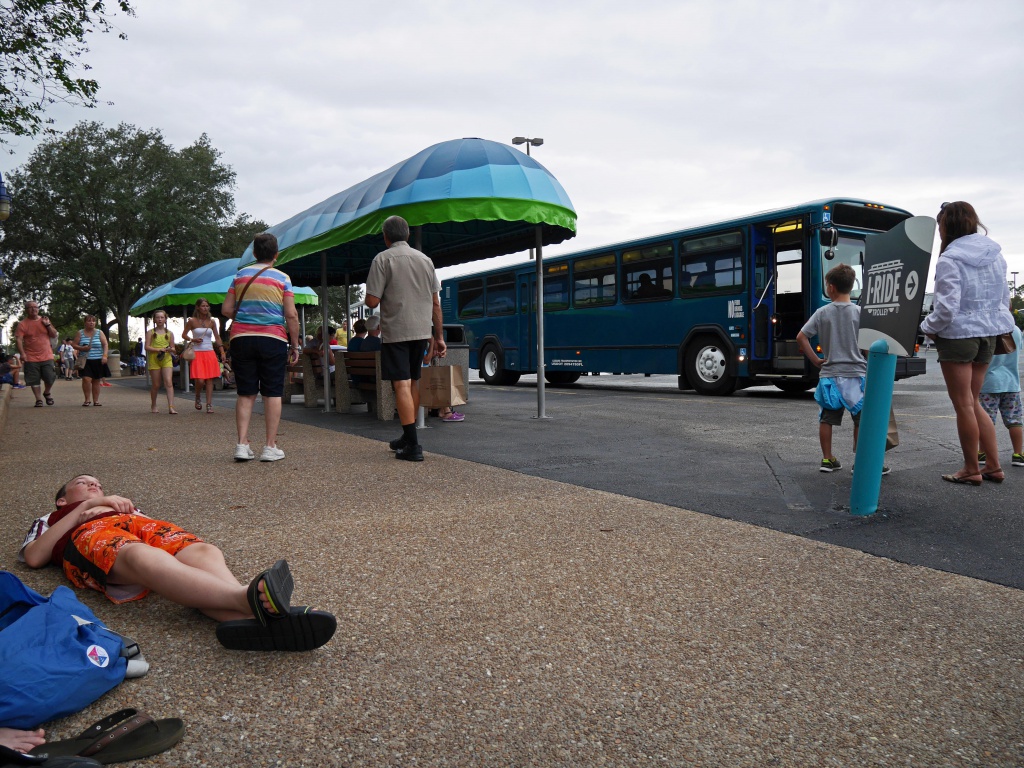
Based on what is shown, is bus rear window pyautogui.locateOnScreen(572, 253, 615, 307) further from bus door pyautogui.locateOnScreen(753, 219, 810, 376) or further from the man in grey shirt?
the man in grey shirt

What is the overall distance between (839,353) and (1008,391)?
1.33m

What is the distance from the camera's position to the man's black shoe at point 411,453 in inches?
252

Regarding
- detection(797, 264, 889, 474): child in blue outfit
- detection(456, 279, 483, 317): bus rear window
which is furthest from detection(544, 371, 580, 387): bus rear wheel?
detection(797, 264, 889, 474): child in blue outfit

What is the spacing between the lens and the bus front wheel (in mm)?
14180

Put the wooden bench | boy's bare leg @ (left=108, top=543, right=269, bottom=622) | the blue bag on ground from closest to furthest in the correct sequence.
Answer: the blue bag on ground
boy's bare leg @ (left=108, top=543, right=269, bottom=622)
the wooden bench

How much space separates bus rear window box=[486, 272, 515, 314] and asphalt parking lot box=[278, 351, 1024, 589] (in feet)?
27.7

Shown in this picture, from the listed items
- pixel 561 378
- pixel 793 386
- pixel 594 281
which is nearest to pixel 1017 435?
pixel 793 386

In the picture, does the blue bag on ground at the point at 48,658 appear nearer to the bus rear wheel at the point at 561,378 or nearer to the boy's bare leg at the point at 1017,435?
the boy's bare leg at the point at 1017,435

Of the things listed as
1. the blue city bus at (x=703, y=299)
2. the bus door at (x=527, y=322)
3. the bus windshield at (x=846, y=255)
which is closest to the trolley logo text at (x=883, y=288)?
the blue city bus at (x=703, y=299)

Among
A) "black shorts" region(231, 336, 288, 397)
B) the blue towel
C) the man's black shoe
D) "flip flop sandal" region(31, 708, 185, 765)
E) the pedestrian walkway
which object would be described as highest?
"black shorts" region(231, 336, 288, 397)

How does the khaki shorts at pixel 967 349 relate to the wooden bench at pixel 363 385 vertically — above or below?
above

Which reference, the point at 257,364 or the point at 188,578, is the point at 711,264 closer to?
the point at 257,364

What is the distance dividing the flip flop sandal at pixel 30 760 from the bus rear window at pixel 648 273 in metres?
14.4

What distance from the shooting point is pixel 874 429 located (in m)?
4.31
